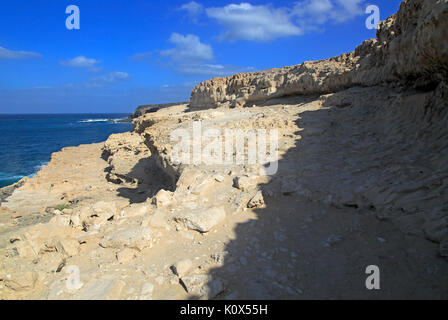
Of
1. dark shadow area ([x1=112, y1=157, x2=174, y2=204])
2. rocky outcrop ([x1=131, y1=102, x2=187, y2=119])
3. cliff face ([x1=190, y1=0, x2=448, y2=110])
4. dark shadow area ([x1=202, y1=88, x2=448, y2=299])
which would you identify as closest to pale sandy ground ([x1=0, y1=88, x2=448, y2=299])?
dark shadow area ([x1=202, y1=88, x2=448, y2=299])

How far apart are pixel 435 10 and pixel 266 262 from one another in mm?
4133

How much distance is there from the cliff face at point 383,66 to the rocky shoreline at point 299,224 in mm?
48

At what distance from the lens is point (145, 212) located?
4.08 meters

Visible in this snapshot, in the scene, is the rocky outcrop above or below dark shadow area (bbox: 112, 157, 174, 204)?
above

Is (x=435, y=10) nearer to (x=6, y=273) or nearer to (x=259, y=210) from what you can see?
(x=259, y=210)

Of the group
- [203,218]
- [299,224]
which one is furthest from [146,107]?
[299,224]

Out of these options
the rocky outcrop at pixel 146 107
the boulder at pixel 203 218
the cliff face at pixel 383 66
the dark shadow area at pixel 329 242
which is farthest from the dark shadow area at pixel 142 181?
the rocky outcrop at pixel 146 107

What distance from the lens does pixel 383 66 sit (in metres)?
7.68

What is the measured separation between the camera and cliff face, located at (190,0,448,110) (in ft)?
12.8

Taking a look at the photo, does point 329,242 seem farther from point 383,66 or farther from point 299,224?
point 383,66

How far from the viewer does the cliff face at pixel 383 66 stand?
12.8ft

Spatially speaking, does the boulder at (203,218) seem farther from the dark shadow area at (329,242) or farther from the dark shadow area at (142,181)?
the dark shadow area at (142,181)

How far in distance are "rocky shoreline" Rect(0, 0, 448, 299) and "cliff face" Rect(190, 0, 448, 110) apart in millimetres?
48

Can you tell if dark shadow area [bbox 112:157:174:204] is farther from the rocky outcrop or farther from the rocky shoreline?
the rocky outcrop
